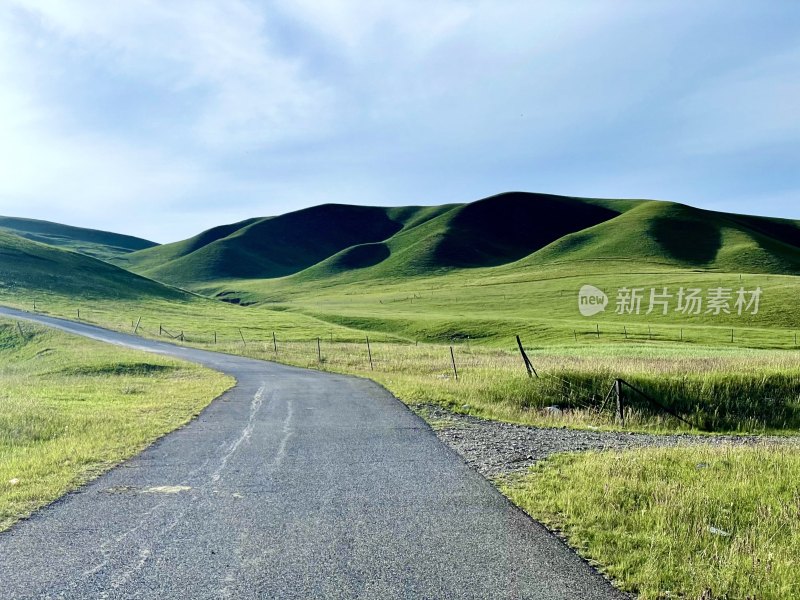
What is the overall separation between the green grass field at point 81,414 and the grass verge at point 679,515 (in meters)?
7.08

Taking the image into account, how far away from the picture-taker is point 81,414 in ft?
48.3

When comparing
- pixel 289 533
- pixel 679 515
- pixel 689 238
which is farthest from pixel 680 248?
pixel 289 533

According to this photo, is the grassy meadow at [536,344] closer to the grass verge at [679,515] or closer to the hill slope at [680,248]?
the grass verge at [679,515]

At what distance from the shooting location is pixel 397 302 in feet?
358

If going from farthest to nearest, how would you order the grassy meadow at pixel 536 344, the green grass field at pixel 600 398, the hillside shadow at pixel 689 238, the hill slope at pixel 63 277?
1. the hillside shadow at pixel 689 238
2. the hill slope at pixel 63 277
3. the grassy meadow at pixel 536 344
4. the green grass field at pixel 600 398

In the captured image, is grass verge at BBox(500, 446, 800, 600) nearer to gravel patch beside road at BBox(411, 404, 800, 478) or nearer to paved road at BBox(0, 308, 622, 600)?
paved road at BBox(0, 308, 622, 600)

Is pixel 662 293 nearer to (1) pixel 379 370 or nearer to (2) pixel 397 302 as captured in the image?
(2) pixel 397 302

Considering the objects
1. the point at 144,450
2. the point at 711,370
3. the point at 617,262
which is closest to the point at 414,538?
the point at 144,450

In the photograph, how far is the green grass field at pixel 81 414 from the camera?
352 inches

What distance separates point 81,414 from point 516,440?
36.2 ft

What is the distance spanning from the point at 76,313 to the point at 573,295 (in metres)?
72.0

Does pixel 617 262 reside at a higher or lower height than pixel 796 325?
higher

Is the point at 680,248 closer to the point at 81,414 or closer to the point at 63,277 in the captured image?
the point at 63,277

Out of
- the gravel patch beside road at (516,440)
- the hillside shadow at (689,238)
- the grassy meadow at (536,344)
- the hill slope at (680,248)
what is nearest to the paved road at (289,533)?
the gravel patch beside road at (516,440)
